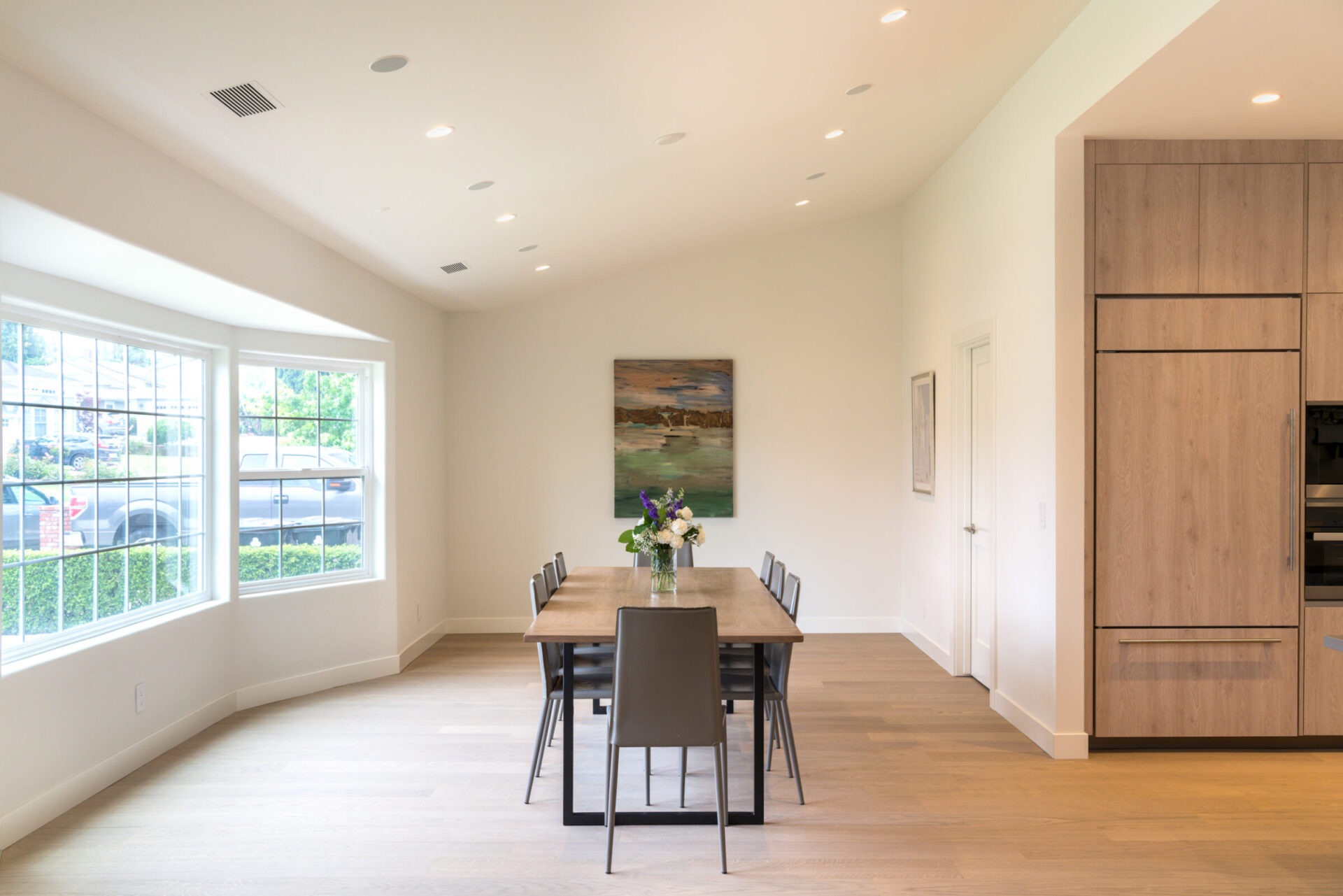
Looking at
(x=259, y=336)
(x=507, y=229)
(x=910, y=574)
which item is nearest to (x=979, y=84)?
(x=507, y=229)

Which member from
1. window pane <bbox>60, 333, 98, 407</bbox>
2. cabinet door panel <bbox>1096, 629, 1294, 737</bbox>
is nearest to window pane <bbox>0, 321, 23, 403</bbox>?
window pane <bbox>60, 333, 98, 407</bbox>

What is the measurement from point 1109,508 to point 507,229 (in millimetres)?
3423

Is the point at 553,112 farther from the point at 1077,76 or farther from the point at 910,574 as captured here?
the point at 910,574

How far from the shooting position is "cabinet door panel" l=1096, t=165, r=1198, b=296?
4020 mm

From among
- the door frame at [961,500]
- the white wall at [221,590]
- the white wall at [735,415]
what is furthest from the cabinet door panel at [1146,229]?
the white wall at [221,590]

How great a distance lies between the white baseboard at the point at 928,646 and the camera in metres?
5.73

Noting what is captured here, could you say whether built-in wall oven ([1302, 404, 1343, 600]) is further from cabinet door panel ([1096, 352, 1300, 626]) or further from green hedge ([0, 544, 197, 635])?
green hedge ([0, 544, 197, 635])

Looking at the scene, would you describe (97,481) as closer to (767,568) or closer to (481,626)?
(767,568)

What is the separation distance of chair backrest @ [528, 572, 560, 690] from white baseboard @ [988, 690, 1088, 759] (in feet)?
7.61

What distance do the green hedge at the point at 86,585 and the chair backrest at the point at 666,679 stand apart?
2.34m

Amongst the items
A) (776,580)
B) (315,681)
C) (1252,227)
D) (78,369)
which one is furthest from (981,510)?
(78,369)

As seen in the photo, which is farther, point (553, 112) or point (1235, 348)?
point (1235, 348)

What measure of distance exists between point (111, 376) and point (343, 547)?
185cm

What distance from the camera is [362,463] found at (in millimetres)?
5617
